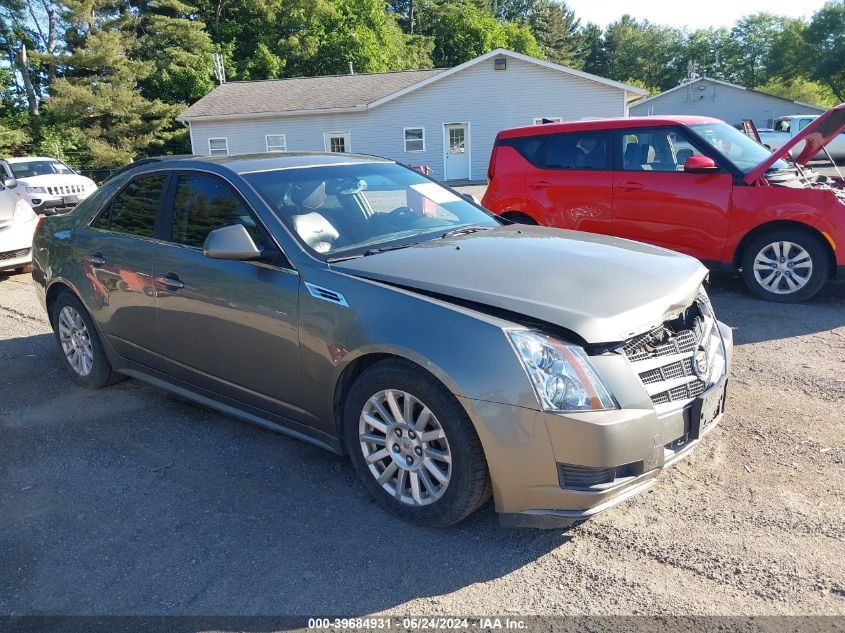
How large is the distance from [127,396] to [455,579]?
325 cm

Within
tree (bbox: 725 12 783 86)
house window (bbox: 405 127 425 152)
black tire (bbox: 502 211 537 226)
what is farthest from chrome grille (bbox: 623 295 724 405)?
tree (bbox: 725 12 783 86)

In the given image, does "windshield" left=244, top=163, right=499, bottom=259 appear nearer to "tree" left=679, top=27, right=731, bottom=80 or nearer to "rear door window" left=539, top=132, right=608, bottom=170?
"rear door window" left=539, top=132, right=608, bottom=170

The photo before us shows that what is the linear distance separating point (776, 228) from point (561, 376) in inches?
199

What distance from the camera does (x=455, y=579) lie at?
2.79 meters

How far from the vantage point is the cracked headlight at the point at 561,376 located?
8.81ft

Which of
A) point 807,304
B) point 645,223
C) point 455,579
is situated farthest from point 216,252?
point 807,304

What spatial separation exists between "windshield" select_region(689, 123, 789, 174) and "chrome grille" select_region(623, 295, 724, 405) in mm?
4201

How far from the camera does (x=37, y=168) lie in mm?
17219

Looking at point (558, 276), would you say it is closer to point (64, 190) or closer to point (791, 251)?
point (791, 251)

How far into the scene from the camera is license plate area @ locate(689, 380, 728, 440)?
2.98 meters

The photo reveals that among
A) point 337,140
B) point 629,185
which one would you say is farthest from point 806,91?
point 629,185

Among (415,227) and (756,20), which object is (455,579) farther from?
(756,20)

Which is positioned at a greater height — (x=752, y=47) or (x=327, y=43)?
(x=752, y=47)

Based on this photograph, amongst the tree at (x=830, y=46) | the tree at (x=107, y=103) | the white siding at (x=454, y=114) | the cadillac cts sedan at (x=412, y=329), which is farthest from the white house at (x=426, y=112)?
the tree at (x=830, y=46)
